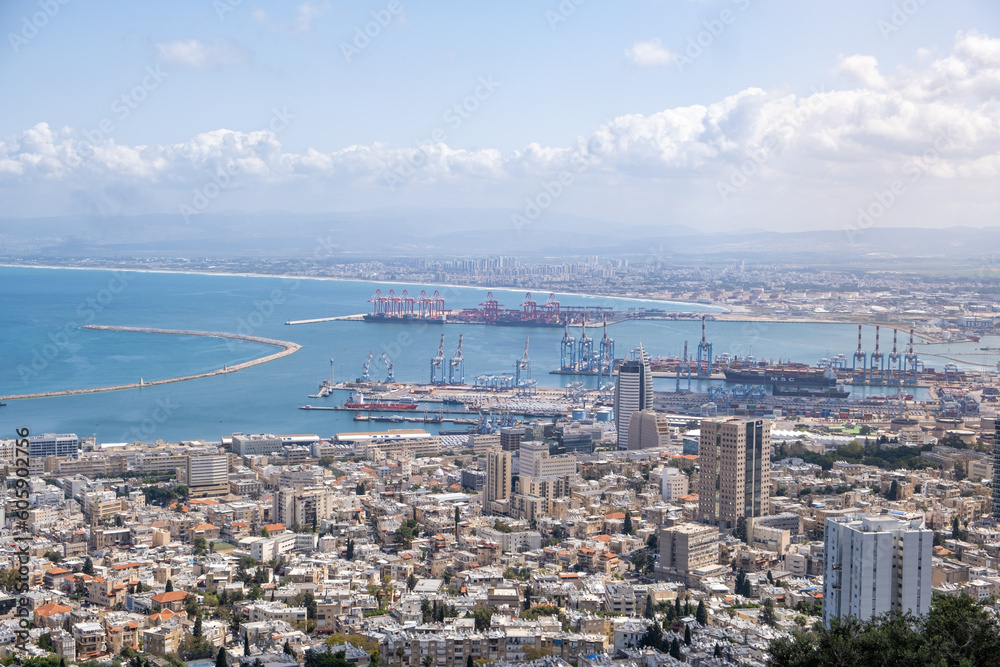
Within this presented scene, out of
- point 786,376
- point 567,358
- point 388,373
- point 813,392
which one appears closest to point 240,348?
point 388,373

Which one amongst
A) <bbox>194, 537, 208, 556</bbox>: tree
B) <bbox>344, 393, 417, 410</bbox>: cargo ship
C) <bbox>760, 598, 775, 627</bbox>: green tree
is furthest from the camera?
<bbox>344, 393, 417, 410</bbox>: cargo ship

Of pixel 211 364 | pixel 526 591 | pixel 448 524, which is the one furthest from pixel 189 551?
pixel 211 364

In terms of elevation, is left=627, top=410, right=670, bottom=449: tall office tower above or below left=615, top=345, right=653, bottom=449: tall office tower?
below

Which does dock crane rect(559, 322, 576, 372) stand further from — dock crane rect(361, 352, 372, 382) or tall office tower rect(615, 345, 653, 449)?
tall office tower rect(615, 345, 653, 449)

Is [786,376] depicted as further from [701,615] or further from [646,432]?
[701,615]

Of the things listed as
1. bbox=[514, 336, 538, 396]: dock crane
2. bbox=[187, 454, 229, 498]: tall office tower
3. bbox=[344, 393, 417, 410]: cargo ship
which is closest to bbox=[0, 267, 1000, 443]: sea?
bbox=[514, 336, 538, 396]: dock crane

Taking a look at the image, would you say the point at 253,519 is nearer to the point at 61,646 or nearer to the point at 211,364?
the point at 61,646

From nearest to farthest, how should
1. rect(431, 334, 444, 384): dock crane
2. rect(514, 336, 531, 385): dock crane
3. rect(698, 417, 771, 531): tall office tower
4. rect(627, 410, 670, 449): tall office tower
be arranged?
rect(698, 417, 771, 531): tall office tower → rect(627, 410, 670, 449): tall office tower → rect(514, 336, 531, 385): dock crane → rect(431, 334, 444, 384): dock crane
